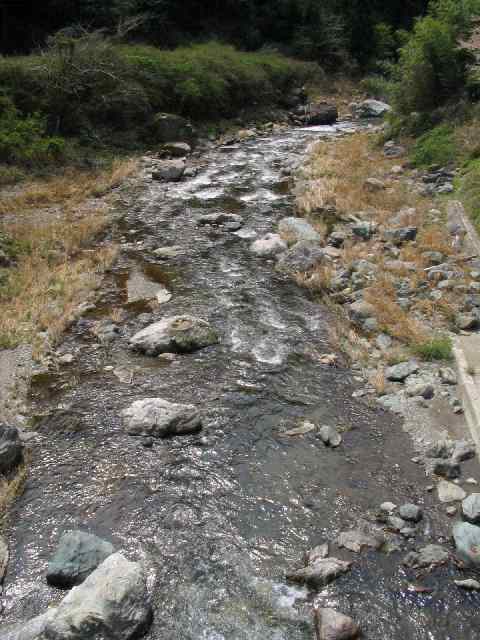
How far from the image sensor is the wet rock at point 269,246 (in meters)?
13.1

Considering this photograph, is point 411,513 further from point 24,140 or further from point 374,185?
point 24,140

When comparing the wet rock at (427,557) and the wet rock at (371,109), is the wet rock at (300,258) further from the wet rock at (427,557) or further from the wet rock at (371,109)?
the wet rock at (371,109)

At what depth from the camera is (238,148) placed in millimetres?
25078

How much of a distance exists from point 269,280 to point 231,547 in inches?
277

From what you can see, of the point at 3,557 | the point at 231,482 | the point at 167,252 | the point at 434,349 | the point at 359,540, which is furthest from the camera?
the point at 167,252

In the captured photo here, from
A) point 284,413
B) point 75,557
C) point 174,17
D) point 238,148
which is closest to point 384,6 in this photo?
point 174,17

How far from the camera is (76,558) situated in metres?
5.27

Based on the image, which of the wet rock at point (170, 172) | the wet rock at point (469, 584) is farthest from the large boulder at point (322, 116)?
the wet rock at point (469, 584)

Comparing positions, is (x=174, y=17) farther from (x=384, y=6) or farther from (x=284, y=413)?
(x=284, y=413)

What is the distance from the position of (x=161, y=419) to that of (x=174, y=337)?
7.26 ft

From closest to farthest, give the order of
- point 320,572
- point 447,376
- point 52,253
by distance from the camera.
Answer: point 320,572
point 447,376
point 52,253

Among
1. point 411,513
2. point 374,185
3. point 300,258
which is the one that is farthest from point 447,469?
point 374,185

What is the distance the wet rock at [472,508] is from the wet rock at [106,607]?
3.41 m

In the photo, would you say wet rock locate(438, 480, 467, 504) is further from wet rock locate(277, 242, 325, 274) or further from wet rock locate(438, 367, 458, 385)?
wet rock locate(277, 242, 325, 274)
